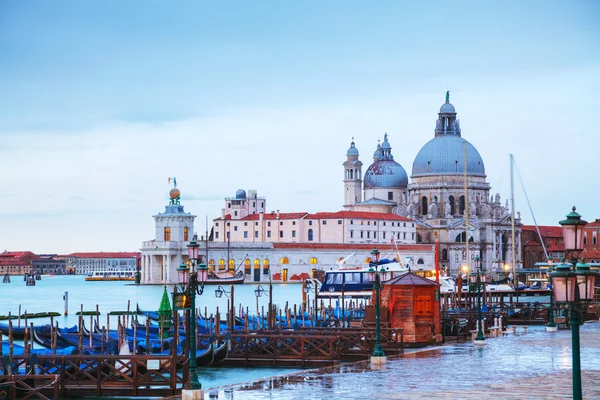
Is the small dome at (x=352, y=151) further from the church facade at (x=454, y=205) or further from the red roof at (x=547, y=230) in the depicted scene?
the red roof at (x=547, y=230)

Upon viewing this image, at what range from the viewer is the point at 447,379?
67.3 ft

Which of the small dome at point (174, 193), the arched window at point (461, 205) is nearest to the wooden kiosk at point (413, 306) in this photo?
the small dome at point (174, 193)

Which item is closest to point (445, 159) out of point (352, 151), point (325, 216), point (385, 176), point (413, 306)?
point (385, 176)

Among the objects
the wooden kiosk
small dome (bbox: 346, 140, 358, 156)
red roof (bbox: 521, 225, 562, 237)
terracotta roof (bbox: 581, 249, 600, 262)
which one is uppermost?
small dome (bbox: 346, 140, 358, 156)

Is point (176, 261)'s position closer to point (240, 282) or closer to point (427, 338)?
point (240, 282)

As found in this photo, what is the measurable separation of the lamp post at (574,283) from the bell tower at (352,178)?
130 meters

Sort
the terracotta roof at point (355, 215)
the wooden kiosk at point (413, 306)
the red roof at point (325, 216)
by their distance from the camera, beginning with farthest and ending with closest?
the red roof at point (325, 216)
the terracotta roof at point (355, 215)
the wooden kiosk at point (413, 306)

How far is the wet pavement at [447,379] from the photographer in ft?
60.8

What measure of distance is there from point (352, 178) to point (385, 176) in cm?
481

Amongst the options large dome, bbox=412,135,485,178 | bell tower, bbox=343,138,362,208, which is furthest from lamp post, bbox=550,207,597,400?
bell tower, bbox=343,138,362,208

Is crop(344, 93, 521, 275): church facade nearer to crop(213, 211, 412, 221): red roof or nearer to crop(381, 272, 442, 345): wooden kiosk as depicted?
crop(213, 211, 412, 221): red roof

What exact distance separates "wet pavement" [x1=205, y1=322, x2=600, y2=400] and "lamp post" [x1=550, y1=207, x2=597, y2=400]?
486 cm

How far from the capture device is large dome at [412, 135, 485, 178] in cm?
13188

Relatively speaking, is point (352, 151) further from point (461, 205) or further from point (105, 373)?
point (105, 373)
